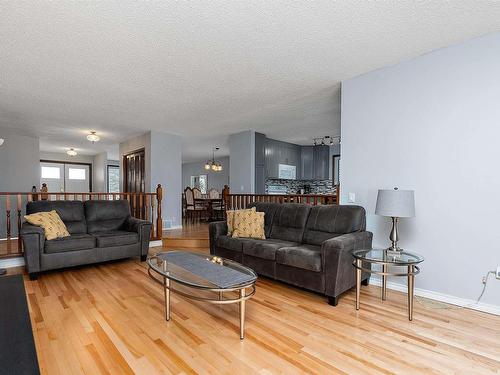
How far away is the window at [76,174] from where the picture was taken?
1094cm

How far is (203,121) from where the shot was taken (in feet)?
19.1

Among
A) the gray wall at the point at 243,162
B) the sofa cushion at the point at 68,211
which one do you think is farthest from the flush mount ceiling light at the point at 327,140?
the sofa cushion at the point at 68,211

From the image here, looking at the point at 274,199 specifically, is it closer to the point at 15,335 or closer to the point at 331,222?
the point at 331,222

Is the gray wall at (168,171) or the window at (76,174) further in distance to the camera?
the window at (76,174)

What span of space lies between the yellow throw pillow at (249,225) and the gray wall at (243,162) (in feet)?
9.15

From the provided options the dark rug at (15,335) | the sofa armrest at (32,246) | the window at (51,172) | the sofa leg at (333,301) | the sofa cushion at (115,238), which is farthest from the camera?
the window at (51,172)

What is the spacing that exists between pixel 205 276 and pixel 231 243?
1516 millimetres

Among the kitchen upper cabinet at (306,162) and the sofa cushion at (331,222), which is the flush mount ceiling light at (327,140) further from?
the sofa cushion at (331,222)

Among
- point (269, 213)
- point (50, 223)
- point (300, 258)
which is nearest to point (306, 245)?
point (300, 258)

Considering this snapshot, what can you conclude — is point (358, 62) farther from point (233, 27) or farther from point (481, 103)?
point (233, 27)

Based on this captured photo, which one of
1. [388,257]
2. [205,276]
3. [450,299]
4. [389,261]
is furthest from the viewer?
[450,299]

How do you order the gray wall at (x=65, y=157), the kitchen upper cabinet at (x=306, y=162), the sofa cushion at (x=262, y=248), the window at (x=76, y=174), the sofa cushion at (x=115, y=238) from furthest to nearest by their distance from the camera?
the window at (x=76, y=174)
the gray wall at (x=65, y=157)
the kitchen upper cabinet at (x=306, y=162)
the sofa cushion at (x=115, y=238)
the sofa cushion at (x=262, y=248)

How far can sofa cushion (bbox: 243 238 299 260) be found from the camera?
3238 mm

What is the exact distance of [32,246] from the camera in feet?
11.4
